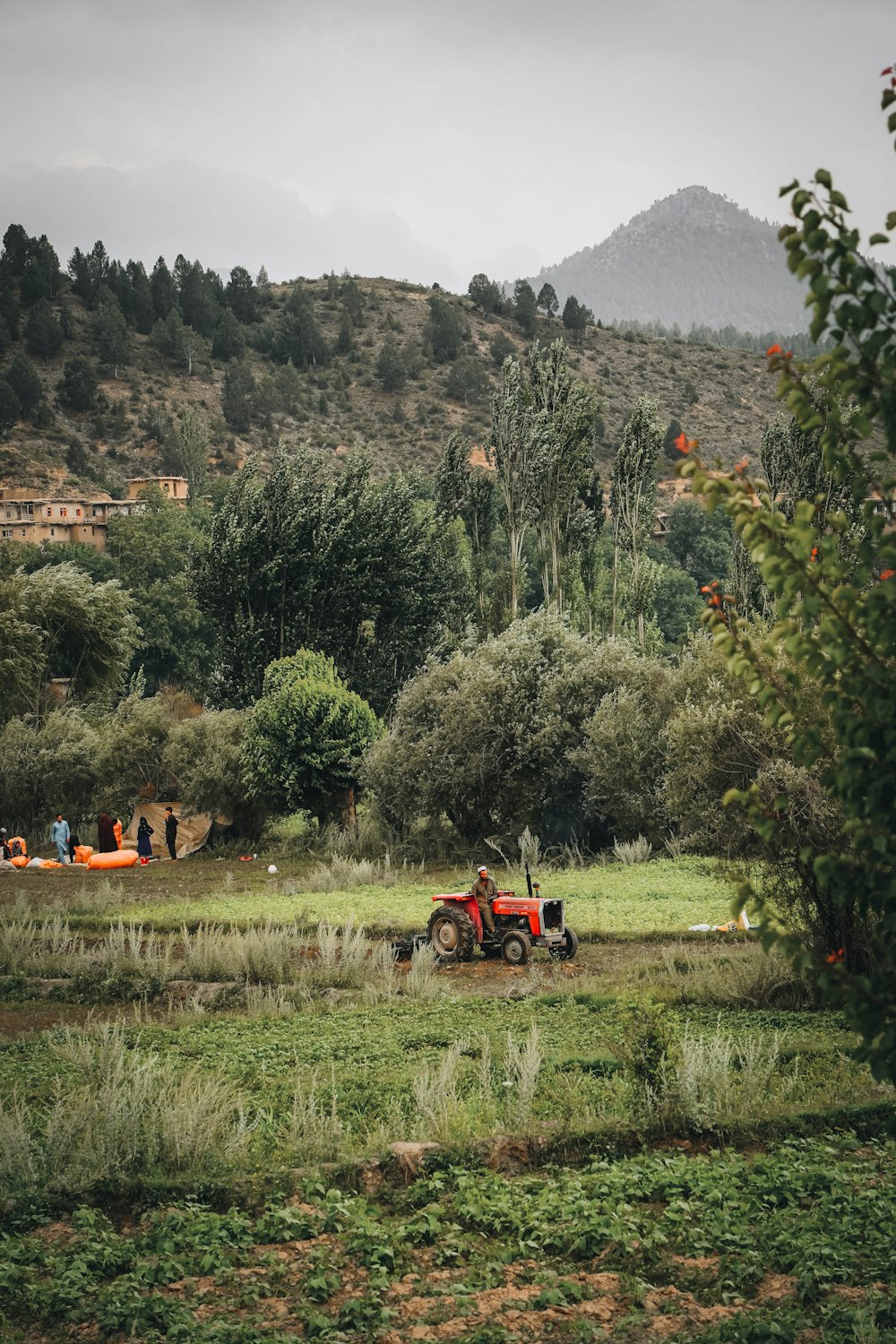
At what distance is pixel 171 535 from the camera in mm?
79625

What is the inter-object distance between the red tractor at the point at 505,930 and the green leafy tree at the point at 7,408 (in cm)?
8884

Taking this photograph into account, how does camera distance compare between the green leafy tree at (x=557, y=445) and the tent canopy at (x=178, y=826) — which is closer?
the tent canopy at (x=178, y=826)

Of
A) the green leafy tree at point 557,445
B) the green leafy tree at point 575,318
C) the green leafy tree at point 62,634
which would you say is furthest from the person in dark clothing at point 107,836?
the green leafy tree at point 575,318

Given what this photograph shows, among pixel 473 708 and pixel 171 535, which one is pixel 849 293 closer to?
pixel 473 708

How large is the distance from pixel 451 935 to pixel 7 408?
89905mm

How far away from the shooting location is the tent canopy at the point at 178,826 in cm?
3569

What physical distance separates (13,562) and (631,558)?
34.1 metres

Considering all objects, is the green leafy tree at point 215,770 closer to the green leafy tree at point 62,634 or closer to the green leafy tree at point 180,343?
the green leafy tree at point 62,634

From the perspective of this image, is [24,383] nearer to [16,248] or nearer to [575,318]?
[16,248]

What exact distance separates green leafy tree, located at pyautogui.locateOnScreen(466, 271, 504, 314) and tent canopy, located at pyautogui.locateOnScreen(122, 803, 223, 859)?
328 feet

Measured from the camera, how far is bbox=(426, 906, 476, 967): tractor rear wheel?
1817 centimetres

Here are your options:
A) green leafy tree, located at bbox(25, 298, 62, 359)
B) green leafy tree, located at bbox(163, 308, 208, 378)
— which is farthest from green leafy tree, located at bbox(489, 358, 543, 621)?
green leafy tree, located at bbox(25, 298, 62, 359)

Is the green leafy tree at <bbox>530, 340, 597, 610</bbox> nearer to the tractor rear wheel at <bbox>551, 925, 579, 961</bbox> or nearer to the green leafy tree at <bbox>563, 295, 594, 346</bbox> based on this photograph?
the tractor rear wheel at <bbox>551, 925, 579, 961</bbox>

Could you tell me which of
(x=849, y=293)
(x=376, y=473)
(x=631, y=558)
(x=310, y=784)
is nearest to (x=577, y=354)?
(x=376, y=473)
